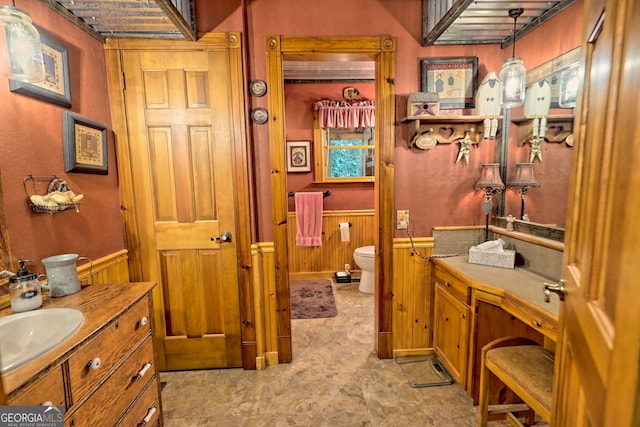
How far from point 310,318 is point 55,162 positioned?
2.32 m

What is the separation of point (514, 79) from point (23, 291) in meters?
2.56

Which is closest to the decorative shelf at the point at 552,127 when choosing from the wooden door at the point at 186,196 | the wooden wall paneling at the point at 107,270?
the wooden door at the point at 186,196

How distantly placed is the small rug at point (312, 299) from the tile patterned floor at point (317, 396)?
1.96 feet

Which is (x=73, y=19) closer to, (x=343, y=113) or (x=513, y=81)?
(x=513, y=81)

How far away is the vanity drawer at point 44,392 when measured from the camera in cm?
76

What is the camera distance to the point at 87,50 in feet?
5.62


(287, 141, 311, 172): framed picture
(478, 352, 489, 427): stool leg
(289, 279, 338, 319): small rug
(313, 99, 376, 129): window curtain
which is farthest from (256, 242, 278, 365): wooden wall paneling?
(313, 99, 376, 129): window curtain

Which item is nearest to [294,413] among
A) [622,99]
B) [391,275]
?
[391,275]

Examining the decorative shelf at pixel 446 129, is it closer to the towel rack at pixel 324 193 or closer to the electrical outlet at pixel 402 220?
the electrical outlet at pixel 402 220

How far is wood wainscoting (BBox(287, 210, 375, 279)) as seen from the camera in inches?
151

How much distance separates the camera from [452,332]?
1.91m

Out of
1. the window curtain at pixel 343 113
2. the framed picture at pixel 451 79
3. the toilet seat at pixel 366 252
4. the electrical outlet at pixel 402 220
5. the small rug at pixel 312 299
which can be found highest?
the window curtain at pixel 343 113

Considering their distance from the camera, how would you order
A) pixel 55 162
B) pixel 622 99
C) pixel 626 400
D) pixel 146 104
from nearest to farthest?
pixel 626 400, pixel 622 99, pixel 55 162, pixel 146 104

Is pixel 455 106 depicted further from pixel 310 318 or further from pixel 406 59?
pixel 310 318
